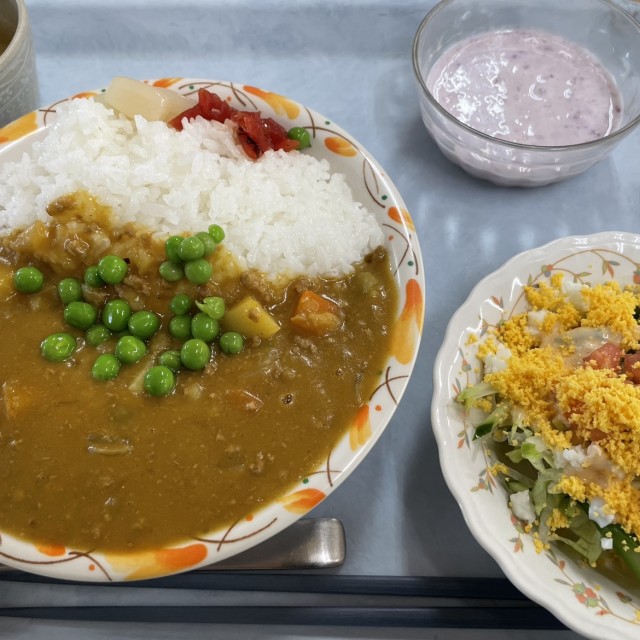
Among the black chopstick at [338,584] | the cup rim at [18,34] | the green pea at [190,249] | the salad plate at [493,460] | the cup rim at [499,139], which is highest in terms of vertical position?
the cup rim at [18,34]

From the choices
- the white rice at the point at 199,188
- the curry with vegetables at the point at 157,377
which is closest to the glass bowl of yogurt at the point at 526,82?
the white rice at the point at 199,188

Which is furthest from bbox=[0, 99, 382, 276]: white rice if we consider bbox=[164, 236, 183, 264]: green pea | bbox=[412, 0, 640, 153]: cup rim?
bbox=[412, 0, 640, 153]: cup rim

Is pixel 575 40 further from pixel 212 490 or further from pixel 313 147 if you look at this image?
pixel 212 490

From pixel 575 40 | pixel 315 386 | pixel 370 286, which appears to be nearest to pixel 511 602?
pixel 315 386

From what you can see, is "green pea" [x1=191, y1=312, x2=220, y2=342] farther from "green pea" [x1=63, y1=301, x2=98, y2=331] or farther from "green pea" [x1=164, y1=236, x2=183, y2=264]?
"green pea" [x1=63, y1=301, x2=98, y2=331]

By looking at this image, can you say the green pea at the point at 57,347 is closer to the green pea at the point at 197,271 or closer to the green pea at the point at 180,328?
the green pea at the point at 180,328

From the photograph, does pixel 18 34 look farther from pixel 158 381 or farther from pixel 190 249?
pixel 158 381

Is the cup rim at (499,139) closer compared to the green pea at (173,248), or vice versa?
the green pea at (173,248)

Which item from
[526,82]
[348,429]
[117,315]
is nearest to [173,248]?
[117,315]
